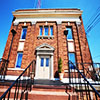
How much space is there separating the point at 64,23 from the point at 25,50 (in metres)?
5.62

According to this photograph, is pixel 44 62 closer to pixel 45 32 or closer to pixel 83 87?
pixel 45 32

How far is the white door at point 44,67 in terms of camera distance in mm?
6376

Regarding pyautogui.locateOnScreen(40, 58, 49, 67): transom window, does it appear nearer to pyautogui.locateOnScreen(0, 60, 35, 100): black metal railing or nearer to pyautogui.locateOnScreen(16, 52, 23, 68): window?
pyautogui.locateOnScreen(16, 52, 23, 68): window

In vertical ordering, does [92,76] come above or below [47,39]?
below

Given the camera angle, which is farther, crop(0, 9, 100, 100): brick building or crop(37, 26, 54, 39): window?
crop(37, 26, 54, 39): window

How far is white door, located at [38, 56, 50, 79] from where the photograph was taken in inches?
251

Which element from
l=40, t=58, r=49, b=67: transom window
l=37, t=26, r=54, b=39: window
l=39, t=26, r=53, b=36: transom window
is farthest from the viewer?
l=39, t=26, r=53, b=36: transom window

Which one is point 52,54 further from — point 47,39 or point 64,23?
point 64,23

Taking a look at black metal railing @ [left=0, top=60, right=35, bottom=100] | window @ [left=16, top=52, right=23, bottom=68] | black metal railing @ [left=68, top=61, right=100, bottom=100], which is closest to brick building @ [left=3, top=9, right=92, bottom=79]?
window @ [left=16, top=52, right=23, bottom=68]

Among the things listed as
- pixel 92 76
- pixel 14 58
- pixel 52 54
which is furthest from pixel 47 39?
pixel 92 76

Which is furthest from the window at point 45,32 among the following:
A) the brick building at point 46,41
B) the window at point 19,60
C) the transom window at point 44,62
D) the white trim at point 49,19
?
the window at point 19,60

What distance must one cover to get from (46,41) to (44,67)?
2.85 metres

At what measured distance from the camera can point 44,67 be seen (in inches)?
263

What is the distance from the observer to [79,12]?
8.31 m
